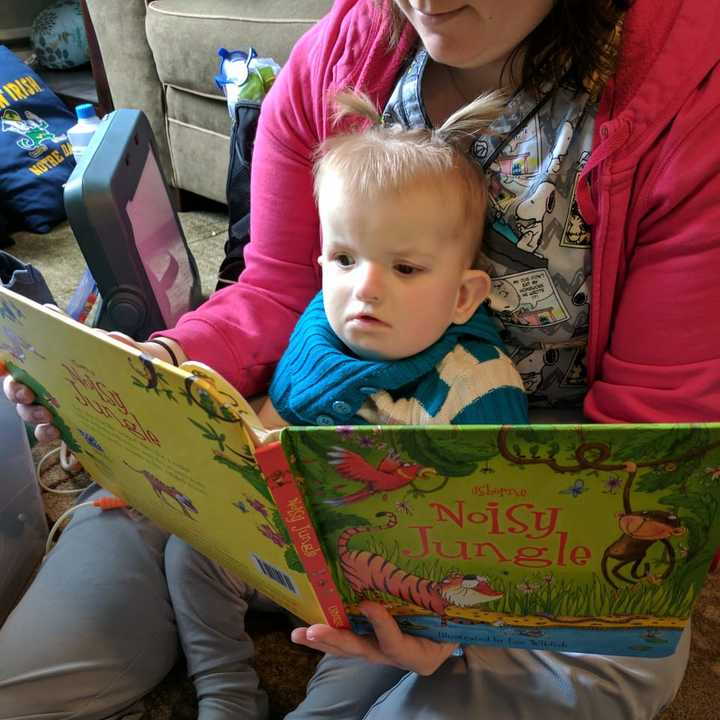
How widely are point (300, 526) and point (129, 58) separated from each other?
179 centimetres

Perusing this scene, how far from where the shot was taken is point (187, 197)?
2135 mm

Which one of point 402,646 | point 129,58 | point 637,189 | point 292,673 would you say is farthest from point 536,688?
point 129,58

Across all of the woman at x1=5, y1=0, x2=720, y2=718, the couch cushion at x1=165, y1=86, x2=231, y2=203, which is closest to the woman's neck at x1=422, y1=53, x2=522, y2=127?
the woman at x1=5, y1=0, x2=720, y2=718

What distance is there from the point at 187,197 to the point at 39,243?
43cm

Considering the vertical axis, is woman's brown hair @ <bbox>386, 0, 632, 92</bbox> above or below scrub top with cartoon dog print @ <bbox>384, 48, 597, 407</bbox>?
above

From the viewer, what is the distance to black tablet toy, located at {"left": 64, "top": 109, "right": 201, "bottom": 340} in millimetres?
1087

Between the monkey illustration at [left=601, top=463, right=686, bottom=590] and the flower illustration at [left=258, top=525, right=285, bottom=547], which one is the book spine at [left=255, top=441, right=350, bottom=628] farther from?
the monkey illustration at [left=601, top=463, right=686, bottom=590]

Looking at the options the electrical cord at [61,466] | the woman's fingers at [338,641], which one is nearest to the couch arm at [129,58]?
the electrical cord at [61,466]

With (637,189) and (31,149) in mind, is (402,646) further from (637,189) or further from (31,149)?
(31,149)

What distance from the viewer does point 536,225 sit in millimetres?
746

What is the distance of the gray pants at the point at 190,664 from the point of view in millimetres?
720

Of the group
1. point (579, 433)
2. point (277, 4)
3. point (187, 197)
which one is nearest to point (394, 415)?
point (579, 433)

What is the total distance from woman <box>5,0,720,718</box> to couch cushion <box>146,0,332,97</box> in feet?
2.72

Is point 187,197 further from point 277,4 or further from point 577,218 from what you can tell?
point 577,218
